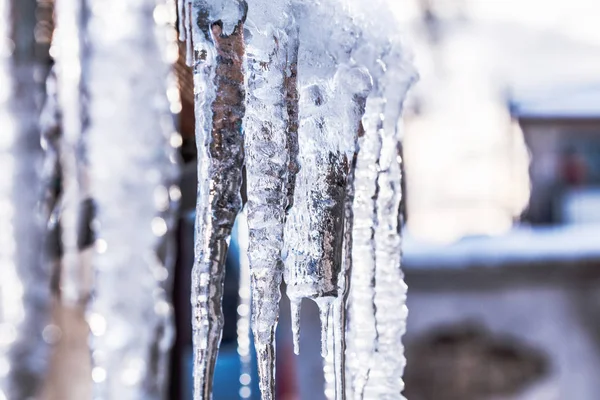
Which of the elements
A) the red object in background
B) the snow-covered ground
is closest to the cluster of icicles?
the red object in background

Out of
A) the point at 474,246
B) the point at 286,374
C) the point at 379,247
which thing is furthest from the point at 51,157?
the point at 474,246

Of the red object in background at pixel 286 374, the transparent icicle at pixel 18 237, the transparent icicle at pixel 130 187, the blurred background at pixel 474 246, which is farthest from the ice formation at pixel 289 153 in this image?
the red object in background at pixel 286 374

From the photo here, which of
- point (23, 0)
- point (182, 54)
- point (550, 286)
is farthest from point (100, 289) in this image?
point (550, 286)

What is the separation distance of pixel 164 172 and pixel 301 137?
1.39ft

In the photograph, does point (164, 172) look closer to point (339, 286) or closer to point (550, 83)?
point (339, 286)

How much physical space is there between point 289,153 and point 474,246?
6.72 feet

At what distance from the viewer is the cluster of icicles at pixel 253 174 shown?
0.36 meters

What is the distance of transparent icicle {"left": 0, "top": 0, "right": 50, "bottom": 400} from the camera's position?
3.41ft

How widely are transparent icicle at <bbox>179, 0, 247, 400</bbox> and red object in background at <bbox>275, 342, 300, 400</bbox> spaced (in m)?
A: 1.83

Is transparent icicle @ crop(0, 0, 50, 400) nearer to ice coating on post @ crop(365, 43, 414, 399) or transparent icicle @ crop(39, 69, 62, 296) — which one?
transparent icicle @ crop(39, 69, 62, 296)

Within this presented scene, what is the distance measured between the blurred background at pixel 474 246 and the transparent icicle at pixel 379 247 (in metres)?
0.08

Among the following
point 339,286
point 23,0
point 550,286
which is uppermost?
point 23,0

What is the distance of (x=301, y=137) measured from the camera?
407 millimetres

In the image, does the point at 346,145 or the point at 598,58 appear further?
the point at 598,58
